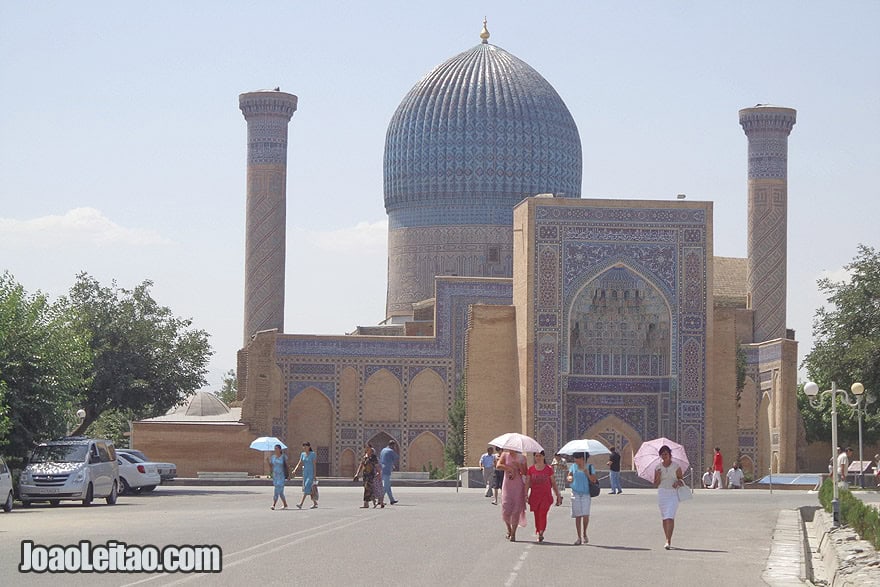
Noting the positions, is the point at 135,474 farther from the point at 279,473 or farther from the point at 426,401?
the point at 426,401

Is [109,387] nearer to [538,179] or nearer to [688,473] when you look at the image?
[688,473]

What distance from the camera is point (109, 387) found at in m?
40.8

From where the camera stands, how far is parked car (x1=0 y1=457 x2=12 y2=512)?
22.4m

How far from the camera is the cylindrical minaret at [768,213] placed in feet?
164

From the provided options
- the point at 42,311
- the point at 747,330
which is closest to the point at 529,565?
the point at 42,311

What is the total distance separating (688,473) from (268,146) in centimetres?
2018

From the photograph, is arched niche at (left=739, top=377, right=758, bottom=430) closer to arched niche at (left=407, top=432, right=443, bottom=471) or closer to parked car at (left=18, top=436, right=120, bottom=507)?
arched niche at (left=407, top=432, right=443, bottom=471)

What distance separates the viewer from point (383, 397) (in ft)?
152

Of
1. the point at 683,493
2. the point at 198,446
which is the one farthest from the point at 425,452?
the point at 683,493

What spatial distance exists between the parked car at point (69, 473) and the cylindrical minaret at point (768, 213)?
28.0 m

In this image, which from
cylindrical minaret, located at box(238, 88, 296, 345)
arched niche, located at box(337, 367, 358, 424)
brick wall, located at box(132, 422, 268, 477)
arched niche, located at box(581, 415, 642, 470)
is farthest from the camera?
cylindrical minaret, located at box(238, 88, 296, 345)

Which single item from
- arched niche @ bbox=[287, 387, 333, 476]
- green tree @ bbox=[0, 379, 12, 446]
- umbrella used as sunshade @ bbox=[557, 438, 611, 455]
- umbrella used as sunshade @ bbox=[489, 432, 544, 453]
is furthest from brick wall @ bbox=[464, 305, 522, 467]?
umbrella used as sunshade @ bbox=[489, 432, 544, 453]

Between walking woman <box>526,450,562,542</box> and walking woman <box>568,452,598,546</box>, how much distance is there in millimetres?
260

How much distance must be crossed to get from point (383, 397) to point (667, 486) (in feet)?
98.0
